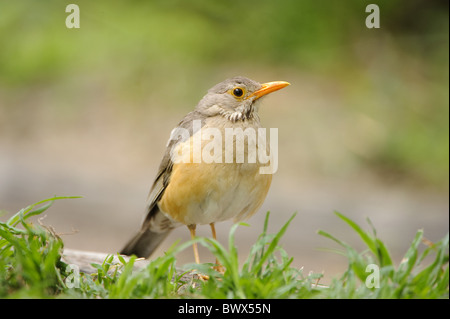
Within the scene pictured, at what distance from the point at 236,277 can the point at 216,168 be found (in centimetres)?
138

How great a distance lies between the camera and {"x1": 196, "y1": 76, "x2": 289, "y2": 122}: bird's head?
17.3 feet

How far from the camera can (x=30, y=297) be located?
3400 millimetres

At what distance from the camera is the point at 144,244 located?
6.06 m

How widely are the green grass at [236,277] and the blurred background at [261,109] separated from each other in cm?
493

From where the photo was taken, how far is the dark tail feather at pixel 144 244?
5.99 metres

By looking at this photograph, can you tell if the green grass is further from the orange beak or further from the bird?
the orange beak

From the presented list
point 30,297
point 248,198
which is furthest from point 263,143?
point 30,297

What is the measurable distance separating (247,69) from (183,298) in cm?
800

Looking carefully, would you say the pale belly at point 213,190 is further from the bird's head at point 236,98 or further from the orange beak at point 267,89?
the orange beak at point 267,89

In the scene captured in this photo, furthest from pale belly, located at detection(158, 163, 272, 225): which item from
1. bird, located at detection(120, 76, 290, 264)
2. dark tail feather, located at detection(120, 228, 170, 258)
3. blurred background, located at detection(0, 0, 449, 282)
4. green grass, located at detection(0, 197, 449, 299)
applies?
blurred background, located at detection(0, 0, 449, 282)

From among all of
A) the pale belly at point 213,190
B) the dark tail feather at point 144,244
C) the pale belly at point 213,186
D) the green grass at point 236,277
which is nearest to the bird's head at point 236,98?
the pale belly at point 213,186

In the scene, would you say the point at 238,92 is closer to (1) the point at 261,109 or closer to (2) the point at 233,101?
(2) the point at 233,101

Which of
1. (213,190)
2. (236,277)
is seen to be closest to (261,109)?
(213,190)
